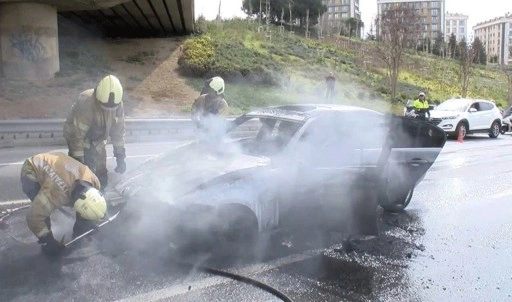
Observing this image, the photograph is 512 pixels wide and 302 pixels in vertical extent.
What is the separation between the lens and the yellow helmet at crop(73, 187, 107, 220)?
374 centimetres

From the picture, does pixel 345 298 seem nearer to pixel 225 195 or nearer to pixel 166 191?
pixel 225 195

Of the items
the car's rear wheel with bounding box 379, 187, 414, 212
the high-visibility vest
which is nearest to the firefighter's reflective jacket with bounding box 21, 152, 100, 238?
the car's rear wheel with bounding box 379, 187, 414, 212

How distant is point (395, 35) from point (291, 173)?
27481 mm

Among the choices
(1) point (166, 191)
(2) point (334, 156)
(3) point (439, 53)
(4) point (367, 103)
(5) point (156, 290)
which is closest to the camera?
(5) point (156, 290)

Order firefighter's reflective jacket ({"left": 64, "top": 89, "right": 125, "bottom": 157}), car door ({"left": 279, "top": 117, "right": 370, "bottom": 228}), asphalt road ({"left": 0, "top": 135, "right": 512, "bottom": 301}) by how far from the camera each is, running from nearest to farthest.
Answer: asphalt road ({"left": 0, "top": 135, "right": 512, "bottom": 301}) < car door ({"left": 279, "top": 117, "right": 370, "bottom": 228}) < firefighter's reflective jacket ({"left": 64, "top": 89, "right": 125, "bottom": 157})

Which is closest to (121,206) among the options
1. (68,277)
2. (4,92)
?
(68,277)

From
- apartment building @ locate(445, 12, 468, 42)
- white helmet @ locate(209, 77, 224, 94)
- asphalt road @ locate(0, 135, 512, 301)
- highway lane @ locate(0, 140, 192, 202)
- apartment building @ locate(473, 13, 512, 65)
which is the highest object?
apartment building @ locate(445, 12, 468, 42)

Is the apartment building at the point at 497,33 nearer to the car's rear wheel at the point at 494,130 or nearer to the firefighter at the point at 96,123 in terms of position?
the car's rear wheel at the point at 494,130

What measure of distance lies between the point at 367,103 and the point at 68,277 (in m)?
22.8

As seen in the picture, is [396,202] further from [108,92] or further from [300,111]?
[108,92]

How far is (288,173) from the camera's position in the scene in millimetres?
4590

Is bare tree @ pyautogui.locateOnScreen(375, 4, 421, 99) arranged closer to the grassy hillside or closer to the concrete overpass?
the grassy hillside

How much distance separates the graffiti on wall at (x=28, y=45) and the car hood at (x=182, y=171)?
1460 cm

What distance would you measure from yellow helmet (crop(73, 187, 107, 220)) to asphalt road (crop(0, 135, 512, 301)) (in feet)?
1.41
